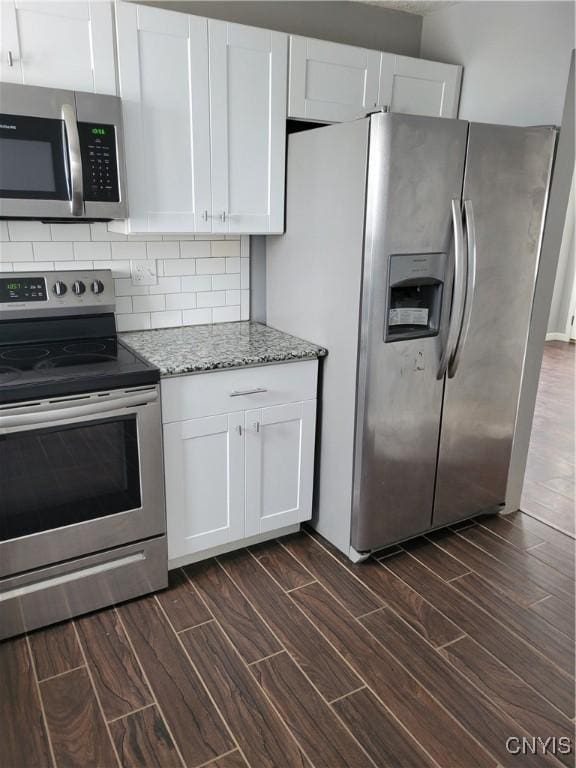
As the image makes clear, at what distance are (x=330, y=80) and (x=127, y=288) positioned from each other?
1.27 metres

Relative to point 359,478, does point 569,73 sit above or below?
above

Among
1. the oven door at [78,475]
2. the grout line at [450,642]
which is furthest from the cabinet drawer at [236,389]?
the grout line at [450,642]

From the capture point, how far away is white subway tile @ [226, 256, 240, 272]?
2.84m

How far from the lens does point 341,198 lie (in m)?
Answer: 2.26

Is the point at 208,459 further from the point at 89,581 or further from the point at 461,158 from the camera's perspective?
the point at 461,158

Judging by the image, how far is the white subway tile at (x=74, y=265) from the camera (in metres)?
2.43

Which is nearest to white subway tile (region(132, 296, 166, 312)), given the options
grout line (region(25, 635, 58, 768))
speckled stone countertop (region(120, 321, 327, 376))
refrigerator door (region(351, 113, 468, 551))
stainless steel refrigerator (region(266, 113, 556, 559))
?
speckled stone countertop (region(120, 321, 327, 376))

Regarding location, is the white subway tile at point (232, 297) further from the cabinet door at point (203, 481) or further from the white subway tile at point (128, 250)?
the cabinet door at point (203, 481)

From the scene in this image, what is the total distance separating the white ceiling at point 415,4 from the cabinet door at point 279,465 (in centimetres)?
204

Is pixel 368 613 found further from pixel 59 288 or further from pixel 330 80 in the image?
pixel 330 80

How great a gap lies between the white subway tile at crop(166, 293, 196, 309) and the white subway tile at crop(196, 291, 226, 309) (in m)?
0.03

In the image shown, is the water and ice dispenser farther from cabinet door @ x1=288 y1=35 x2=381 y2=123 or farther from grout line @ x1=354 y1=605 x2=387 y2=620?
grout line @ x1=354 y1=605 x2=387 y2=620

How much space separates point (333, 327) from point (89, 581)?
1.37m

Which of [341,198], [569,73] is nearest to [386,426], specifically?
[341,198]
